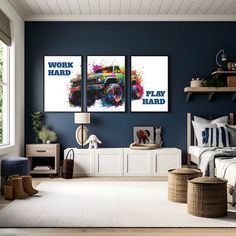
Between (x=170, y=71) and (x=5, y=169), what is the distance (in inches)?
133

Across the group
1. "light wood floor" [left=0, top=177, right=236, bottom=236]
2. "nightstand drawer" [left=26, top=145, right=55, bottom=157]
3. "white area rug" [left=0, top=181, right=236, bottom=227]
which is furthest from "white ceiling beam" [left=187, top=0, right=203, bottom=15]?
"light wood floor" [left=0, top=177, right=236, bottom=236]

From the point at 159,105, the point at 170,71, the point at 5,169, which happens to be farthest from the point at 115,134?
the point at 5,169

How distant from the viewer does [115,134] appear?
7535mm

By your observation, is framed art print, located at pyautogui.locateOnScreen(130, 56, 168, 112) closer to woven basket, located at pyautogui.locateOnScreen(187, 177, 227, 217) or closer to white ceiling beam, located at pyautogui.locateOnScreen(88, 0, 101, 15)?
white ceiling beam, located at pyautogui.locateOnScreen(88, 0, 101, 15)

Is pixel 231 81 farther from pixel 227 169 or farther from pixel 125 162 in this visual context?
pixel 227 169

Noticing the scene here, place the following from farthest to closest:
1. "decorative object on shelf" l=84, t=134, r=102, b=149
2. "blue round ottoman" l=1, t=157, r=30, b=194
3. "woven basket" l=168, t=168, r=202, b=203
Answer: "decorative object on shelf" l=84, t=134, r=102, b=149 → "blue round ottoman" l=1, t=157, r=30, b=194 → "woven basket" l=168, t=168, r=202, b=203

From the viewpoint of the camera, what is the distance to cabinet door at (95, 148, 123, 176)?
23.2 feet

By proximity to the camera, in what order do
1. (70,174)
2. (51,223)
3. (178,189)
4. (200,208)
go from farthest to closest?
(70,174), (178,189), (200,208), (51,223)

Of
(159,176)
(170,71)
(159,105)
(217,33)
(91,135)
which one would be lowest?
(159,176)

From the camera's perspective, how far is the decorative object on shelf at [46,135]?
724 centimetres

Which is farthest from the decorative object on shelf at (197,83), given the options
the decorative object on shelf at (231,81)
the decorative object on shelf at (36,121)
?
the decorative object on shelf at (36,121)

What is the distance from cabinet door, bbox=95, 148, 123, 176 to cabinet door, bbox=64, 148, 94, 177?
0.11m

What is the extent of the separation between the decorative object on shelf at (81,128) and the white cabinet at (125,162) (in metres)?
0.31

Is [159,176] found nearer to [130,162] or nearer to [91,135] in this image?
[130,162]
